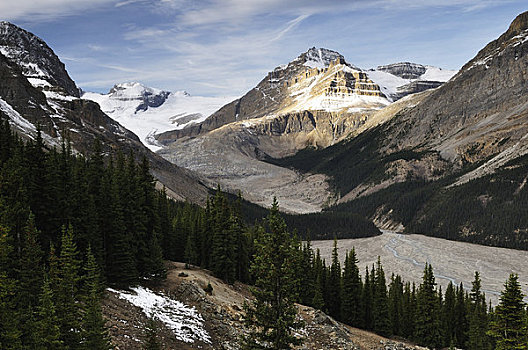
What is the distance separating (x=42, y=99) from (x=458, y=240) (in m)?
170

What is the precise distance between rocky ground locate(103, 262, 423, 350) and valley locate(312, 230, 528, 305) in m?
68.9

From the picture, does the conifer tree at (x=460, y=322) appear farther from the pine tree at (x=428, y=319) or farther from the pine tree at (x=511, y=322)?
the pine tree at (x=511, y=322)

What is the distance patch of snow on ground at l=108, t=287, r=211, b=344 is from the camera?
3275cm

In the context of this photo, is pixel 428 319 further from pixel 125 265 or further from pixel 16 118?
pixel 16 118

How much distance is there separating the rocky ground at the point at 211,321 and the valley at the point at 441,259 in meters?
68.9

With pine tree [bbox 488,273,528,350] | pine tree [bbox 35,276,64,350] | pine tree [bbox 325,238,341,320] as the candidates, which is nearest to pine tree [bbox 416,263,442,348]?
pine tree [bbox 325,238,341,320]

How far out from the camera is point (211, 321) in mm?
36406

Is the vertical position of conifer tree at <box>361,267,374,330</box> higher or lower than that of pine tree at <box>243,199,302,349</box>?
lower

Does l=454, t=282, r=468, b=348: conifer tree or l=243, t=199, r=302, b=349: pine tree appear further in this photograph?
l=454, t=282, r=468, b=348: conifer tree

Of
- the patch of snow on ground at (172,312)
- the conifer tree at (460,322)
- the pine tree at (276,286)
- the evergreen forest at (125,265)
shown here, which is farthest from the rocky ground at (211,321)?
the conifer tree at (460,322)

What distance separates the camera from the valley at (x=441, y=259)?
11544cm

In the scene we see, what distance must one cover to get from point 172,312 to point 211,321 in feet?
10.8

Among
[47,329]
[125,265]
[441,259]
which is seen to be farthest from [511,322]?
[441,259]

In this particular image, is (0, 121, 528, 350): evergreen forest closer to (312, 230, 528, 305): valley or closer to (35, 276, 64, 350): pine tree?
(35, 276, 64, 350): pine tree
